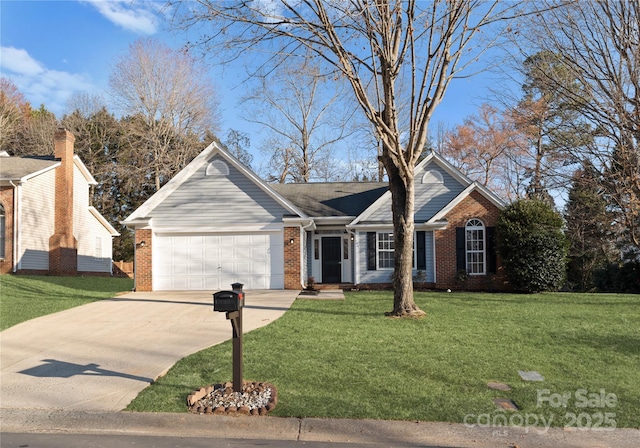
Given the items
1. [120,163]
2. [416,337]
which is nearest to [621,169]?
[416,337]

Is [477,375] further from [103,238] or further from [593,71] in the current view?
[103,238]

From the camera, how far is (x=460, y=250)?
60.0ft

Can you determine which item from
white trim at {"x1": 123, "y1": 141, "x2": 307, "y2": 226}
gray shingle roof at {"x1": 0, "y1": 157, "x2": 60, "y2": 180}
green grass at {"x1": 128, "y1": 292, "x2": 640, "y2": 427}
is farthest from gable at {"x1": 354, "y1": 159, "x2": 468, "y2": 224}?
gray shingle roof at {"x1": 0, "y1": 157, "x2": 60, "y2": 180}

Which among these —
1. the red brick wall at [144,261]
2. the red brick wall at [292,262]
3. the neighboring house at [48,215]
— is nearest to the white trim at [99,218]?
the neighboring house at [48,215]

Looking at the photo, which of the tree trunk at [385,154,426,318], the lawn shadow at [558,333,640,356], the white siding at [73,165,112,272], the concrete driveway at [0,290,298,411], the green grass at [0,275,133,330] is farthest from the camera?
the white siding at [73,165,112,272]

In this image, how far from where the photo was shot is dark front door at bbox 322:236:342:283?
2022cm

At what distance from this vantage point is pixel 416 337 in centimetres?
891

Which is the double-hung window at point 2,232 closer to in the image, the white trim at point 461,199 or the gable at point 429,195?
the gable at point 429,195

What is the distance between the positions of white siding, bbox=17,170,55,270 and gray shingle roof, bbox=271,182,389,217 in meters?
10.6

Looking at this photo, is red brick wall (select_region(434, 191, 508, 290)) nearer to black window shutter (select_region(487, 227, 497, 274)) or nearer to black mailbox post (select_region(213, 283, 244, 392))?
black window shutter (select_region(487, 227, 497, 274))

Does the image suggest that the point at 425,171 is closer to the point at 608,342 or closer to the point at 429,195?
the point at 429,195

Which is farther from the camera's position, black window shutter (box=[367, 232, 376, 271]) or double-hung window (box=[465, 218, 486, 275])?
black window shutter (box=[367, 232, 376, 271])

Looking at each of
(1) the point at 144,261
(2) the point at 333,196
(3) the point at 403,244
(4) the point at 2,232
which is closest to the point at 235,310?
(3) the point at 403,244

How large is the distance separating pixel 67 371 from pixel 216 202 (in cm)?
1104
